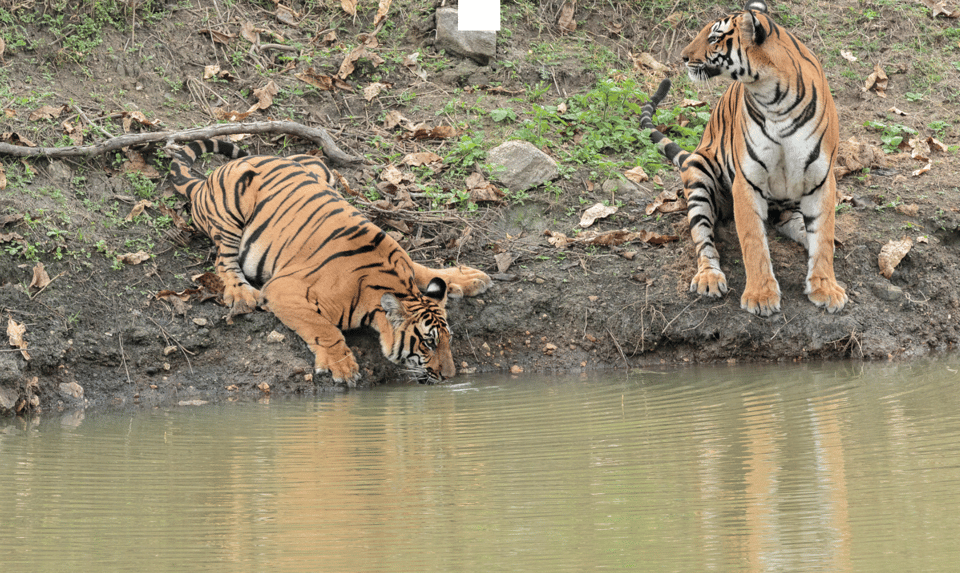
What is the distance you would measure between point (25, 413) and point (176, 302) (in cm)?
118

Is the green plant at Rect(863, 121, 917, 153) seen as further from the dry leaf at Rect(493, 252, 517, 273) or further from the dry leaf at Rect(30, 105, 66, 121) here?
the dry leaf at Rect(30, 105, 66, 121)

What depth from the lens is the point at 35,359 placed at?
18.3 feet

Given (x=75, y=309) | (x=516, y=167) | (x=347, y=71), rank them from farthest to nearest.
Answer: (x=347, y=71) < (x=516, y=167) < (x=75, y=309)

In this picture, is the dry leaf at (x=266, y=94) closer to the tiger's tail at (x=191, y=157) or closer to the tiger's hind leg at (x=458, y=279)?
the tiger's tail at (x=191, y=157)

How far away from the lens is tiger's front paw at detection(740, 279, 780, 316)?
6.05 m

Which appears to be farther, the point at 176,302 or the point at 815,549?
the point at 176,302

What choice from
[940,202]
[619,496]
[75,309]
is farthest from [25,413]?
[940,202]

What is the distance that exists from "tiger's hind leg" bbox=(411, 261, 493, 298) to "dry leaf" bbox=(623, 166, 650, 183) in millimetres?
1865

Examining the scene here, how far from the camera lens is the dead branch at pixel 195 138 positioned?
687cm

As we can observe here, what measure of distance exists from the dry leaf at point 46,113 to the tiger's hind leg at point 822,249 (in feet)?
18.7

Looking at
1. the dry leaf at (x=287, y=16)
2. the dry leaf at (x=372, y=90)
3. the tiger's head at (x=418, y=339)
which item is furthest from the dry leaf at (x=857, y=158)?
the dry leaf at (x=287, y=16)

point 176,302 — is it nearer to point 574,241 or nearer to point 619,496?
point 574,241

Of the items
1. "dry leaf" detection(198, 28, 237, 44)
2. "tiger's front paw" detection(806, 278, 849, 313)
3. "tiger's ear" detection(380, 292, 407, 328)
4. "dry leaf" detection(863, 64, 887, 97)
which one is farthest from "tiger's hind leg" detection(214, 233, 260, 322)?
"dry leaf" detection(863, 64, 887, 97)

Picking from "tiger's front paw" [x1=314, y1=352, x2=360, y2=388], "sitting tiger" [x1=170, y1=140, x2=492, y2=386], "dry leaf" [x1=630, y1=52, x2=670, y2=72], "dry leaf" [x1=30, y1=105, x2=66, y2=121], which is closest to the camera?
"tiger's front paw" [x1=314, y1=352, x2=360, y2=388]
